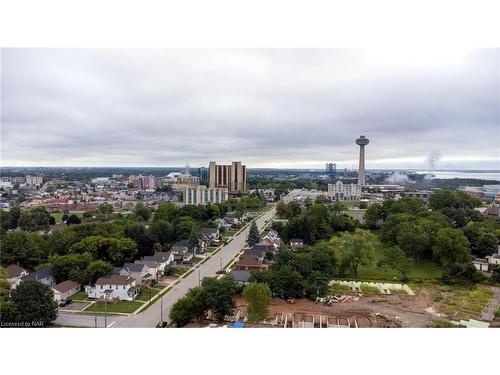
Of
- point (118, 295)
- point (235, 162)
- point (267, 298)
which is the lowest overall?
point (118, 295)

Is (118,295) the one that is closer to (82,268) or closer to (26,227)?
(82,268)

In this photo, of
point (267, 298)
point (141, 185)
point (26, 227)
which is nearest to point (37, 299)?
point (267, 298)

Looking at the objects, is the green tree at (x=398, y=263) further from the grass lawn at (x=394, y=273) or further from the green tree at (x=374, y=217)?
the green tree at (x=374, y=217)

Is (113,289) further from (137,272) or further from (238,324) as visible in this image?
(238,324)

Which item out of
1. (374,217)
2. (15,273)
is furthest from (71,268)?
(374,217)

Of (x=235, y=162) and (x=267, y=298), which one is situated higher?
(x=235, y=162)
